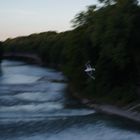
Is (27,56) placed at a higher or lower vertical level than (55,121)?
higher

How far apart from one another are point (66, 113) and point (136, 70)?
22.6 feet

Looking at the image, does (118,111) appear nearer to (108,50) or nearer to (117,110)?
(117,110)

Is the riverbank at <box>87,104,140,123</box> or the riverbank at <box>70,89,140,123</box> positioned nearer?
the riverbank at <box>87,104,140,123</box>

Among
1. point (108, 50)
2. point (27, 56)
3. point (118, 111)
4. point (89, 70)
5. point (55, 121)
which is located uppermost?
point (108, 50)

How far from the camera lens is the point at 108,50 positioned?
1766 inches

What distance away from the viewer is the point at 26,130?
3319 cm

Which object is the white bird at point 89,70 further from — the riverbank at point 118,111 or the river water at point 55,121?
the riverbank at point 118,111

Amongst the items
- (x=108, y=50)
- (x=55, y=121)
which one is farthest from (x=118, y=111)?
(x=108, y=50)

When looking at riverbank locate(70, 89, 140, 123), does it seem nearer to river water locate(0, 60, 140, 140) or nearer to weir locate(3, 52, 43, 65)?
river water locate(0, 60, 140, 140)

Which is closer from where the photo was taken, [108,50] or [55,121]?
[55,121]

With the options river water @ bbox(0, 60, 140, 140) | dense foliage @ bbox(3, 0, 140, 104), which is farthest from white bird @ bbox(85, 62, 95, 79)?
river water @ bbox(0, 60, 140, 140)

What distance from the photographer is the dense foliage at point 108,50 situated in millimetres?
43312

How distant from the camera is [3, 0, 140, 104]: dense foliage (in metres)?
43.3

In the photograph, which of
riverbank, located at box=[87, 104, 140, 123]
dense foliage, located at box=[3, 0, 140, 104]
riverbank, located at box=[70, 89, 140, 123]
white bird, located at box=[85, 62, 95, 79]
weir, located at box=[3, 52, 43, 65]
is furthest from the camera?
weir, located at box=[3, 52, 43, 65]
